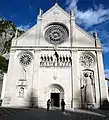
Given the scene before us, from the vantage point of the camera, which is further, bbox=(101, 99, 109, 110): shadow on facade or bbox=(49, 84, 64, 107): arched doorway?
bbox=(49, 84, 64, 107): arched doorway

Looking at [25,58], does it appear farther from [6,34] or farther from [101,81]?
[6,34]

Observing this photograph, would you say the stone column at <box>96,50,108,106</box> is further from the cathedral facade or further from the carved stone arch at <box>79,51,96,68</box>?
the carved stone arch at <box>79,51,96,68</box>

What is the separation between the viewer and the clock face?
2633 cm

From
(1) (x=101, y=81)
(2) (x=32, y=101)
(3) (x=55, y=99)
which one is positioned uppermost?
(1) (x=101, y=81)

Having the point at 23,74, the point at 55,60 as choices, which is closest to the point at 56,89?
the point at 55,60

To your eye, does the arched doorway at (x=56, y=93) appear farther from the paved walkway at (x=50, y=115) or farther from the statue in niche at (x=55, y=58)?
the paved walkway at (x=50, y=115)

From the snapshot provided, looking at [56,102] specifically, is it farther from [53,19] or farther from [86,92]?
[53,19]

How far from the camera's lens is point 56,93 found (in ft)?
77.5

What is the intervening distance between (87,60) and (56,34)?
7425 millimetres

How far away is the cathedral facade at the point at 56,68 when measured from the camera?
22.3m

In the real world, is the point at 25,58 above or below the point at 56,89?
above

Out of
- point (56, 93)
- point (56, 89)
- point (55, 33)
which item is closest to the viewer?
point (56, 89)

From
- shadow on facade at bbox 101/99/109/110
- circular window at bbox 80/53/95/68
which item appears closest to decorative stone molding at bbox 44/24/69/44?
circular window at bbox 80/53/95/68

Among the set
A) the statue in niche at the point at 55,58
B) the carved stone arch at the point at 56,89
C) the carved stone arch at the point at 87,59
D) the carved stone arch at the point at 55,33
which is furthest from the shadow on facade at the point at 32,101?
the carved stone arch at the point at 55,33
